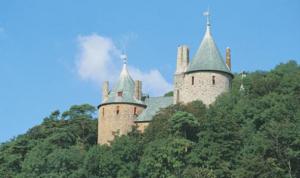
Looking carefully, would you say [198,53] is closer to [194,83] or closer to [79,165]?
[194,83]

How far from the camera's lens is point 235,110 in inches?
2557

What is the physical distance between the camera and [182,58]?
74000mm

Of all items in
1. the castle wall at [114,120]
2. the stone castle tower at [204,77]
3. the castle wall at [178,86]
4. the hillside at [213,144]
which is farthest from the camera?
the castle wall at [114,120]

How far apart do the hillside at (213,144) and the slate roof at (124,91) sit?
361 cm

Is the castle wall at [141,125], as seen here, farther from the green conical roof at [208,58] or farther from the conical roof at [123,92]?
the green conical roof at [208,58]

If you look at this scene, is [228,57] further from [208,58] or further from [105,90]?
[105,90]

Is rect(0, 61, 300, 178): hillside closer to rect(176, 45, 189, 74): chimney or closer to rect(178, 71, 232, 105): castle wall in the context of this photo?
rect(178, 71, 232, 105): castle wall

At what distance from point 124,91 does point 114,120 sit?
10.8ft

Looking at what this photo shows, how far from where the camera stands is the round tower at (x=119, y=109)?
7319 cm

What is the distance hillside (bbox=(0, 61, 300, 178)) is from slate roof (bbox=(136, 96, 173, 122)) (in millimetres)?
2053

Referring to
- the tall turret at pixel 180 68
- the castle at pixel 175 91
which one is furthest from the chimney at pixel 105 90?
the tall turret at pixel 180 68

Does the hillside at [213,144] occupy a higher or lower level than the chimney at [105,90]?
lower

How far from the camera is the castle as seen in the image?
69938 millimetres

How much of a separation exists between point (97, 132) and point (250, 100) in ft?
69.2
